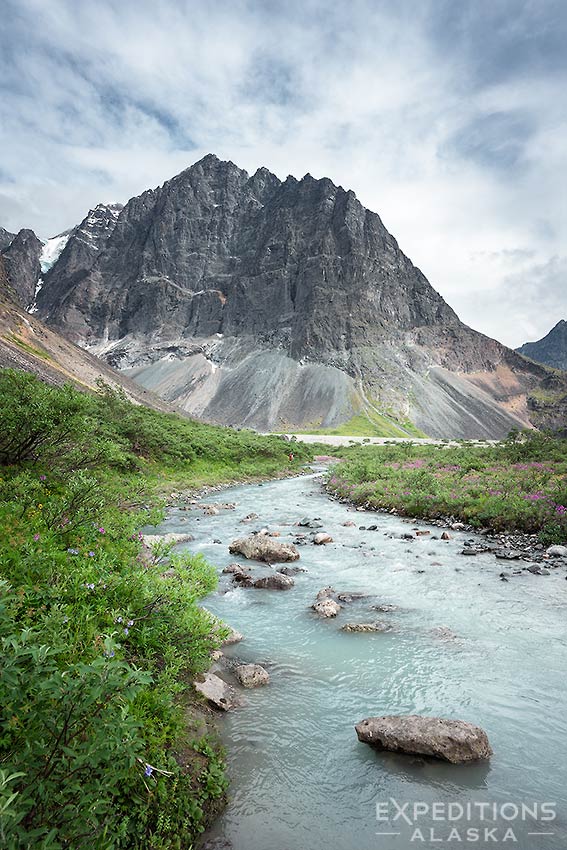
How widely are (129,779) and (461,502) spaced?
21541 millimetres

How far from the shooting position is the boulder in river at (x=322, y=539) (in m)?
19.7

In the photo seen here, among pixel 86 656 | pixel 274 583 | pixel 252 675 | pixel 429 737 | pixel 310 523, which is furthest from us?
pixel 310 523

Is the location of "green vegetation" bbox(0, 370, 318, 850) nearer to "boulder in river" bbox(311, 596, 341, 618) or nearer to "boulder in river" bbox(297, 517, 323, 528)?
"boulder in river" bbox(311, 596, 341, 618)

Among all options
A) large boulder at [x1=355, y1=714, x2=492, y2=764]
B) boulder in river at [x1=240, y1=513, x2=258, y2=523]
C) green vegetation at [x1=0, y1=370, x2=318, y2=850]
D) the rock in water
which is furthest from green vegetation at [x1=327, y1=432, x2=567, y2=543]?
green vegetation at [x1=0, y1=370, x2=318, y2=850]

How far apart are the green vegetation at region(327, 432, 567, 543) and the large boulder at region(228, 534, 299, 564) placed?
9673 millimetres

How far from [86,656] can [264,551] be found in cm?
1186

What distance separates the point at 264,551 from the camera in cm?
1698

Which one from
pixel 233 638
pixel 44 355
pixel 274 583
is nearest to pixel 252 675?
pixel 233 638

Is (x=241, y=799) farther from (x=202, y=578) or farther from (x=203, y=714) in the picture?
(x=202, y=578)

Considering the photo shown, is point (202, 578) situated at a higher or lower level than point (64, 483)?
lower

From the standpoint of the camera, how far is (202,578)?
9.62 metres

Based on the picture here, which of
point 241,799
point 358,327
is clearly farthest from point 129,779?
point 358,327

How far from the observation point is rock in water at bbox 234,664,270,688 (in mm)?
8477

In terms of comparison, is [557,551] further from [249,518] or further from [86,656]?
[86,656]
